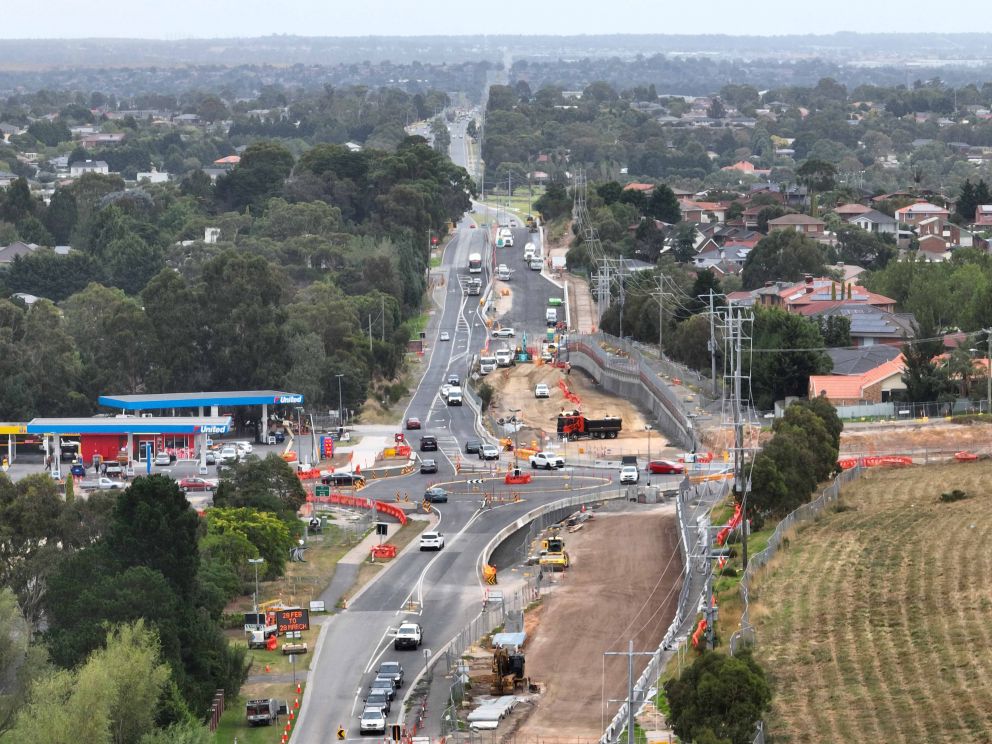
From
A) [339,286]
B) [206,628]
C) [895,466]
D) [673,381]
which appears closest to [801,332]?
[673,381]

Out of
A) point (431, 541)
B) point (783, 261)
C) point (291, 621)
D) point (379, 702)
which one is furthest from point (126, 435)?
point (783, 261)

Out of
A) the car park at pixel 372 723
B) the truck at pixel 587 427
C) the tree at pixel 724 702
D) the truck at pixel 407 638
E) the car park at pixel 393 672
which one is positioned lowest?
the truck at pixel 587 427

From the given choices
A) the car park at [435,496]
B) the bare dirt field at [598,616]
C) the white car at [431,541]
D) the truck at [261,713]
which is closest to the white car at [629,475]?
the bare dirt field at [598,616]

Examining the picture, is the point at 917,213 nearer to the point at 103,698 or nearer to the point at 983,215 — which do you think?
the point at 983,215

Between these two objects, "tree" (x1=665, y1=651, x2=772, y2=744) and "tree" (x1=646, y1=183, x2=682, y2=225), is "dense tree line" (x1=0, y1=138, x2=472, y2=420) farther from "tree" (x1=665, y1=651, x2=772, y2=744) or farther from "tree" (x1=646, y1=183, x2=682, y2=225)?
"tree" (x1=665, y1=651, x2=772, y2=744)

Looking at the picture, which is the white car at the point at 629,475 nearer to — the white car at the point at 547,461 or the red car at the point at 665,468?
the red car at the point at 665,468

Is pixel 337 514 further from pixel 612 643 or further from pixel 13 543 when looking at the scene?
pixel 612 643
